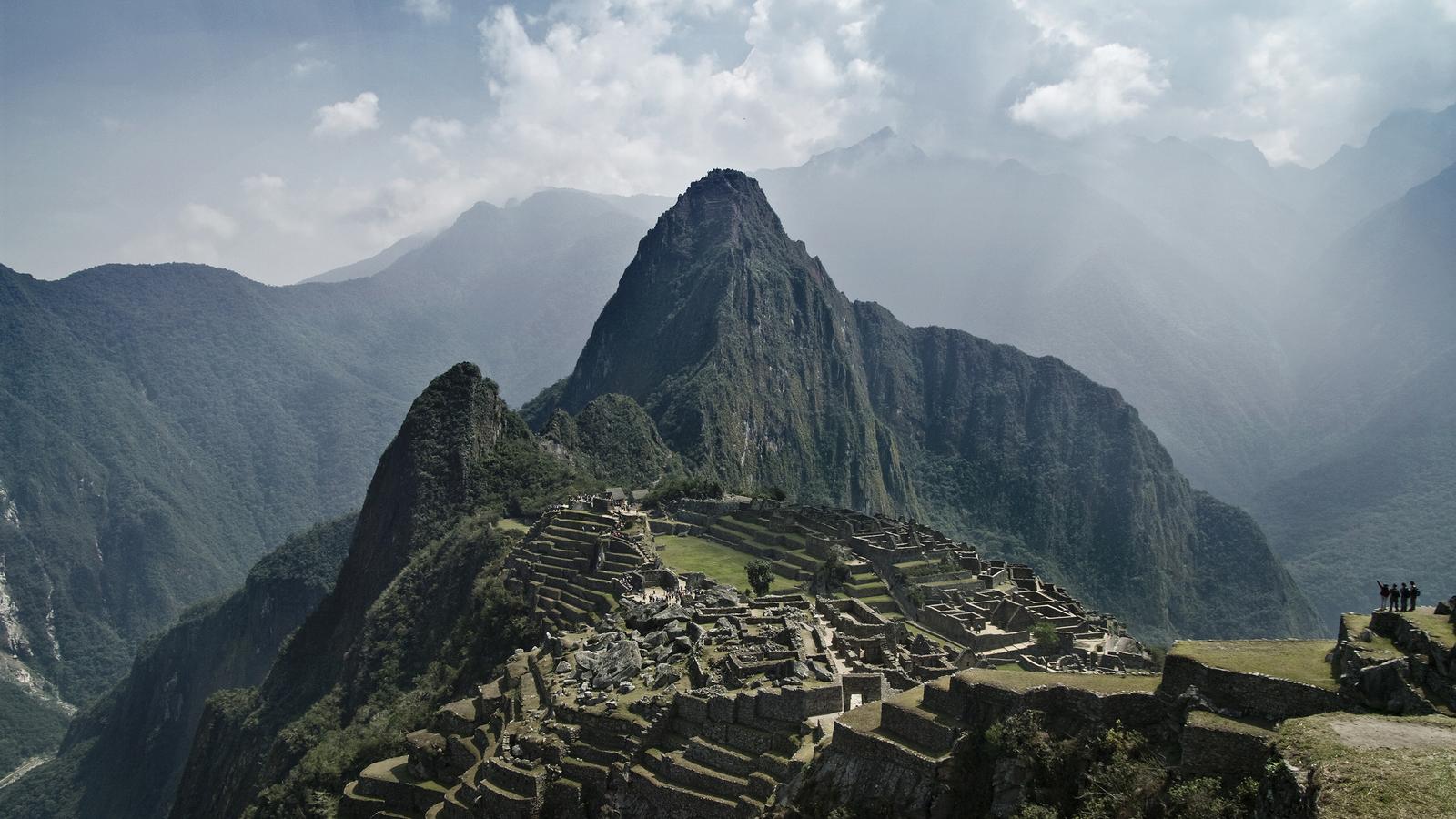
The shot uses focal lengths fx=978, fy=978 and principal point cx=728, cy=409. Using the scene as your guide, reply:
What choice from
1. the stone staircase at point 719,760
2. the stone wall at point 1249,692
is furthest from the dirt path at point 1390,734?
the stone staircase at point 719,760

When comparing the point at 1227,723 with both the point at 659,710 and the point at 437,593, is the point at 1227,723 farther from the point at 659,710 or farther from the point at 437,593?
the point at 437,593

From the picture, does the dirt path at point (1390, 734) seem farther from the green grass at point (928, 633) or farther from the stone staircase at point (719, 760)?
the green grass at point (928, 633)

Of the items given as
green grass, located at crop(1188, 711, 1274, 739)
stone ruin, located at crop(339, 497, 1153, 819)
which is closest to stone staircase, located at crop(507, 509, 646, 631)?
stone ruin, located at crop(339, 497, 1153, 819)

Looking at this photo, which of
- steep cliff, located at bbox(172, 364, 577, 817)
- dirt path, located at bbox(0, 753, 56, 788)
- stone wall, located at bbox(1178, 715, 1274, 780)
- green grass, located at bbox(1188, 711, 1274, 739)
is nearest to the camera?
stone wall, located at bbox(1178, 715, 1274, 780)

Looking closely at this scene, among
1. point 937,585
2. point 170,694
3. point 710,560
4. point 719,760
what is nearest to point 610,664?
point 719,760

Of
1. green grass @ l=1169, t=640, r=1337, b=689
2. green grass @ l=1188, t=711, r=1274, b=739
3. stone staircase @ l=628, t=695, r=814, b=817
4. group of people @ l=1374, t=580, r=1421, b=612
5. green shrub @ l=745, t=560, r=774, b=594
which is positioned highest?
group of people @ l=1374, t=580, r=1421, b=612

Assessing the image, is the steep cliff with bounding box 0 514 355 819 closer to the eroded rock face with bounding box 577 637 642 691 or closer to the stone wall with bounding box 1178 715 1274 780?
the eroded rock face with bounding box 577 637 642 691

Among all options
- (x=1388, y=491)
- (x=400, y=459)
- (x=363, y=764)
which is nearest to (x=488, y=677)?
(x=363, y=764)
